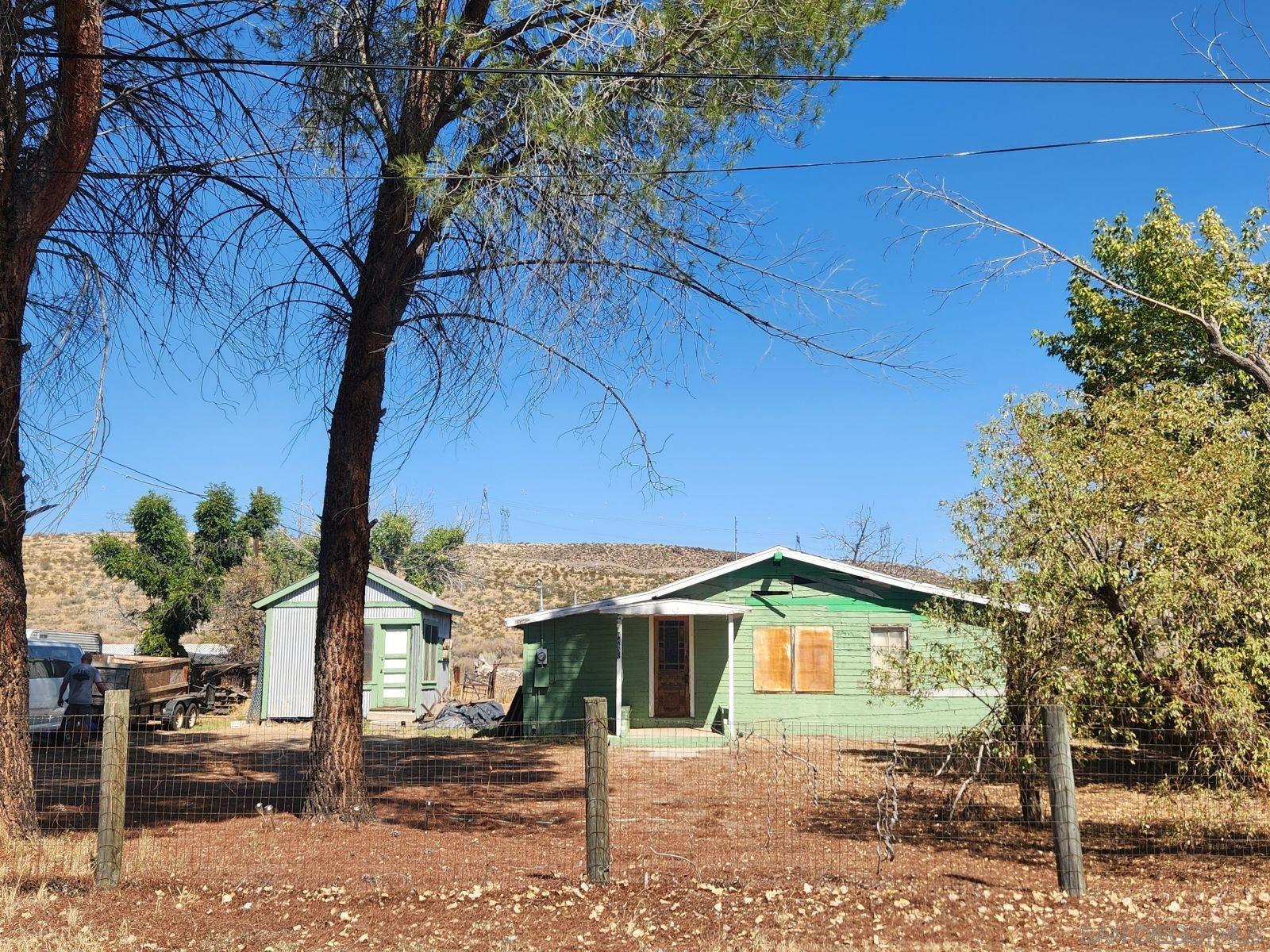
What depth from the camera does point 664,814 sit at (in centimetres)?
1077

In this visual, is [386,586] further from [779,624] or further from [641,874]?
[641,874]

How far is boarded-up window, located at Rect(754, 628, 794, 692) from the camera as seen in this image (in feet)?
67.9

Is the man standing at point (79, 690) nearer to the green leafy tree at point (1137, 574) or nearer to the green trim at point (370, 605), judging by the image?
the green trim at point (370, 605)

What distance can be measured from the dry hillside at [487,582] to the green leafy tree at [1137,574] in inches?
1589

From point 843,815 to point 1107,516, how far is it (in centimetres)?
403

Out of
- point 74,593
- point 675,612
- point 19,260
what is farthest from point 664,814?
point 74,593

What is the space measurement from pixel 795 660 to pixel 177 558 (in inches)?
841

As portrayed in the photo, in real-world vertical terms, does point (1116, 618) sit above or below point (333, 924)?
above

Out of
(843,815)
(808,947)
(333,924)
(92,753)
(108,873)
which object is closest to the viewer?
(808,947)

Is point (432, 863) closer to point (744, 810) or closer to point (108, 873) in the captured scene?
point (108, 873)

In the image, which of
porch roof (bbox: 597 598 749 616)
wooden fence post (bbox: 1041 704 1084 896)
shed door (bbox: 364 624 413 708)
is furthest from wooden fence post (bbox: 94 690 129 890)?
shed door (bbox: 364 624 413 708)

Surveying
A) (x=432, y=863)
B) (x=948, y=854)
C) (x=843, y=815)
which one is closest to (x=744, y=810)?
(x=843, y=815)

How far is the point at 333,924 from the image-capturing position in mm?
6145

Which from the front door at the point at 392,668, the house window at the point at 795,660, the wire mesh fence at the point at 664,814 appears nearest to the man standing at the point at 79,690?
the wire mesh fence at the point at 664,814
